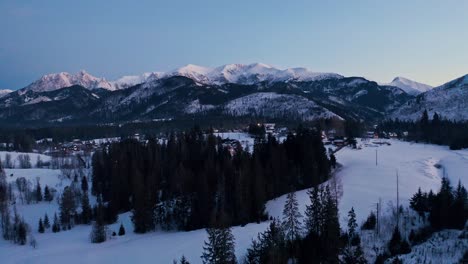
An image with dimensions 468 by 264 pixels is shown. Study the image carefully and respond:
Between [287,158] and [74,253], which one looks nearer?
[74,253]

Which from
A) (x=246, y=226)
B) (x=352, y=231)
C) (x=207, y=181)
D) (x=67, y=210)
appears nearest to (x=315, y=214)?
(x=352, y=231)

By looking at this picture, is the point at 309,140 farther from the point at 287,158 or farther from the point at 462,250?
the point at 462,250

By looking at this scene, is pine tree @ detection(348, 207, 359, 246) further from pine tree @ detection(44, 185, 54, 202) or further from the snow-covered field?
pine tree @ detection(44, 185, 54, 202)

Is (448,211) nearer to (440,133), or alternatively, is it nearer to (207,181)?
(207,181)

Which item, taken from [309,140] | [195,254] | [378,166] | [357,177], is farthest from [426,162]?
[195,254]

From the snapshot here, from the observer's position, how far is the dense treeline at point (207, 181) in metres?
64.8

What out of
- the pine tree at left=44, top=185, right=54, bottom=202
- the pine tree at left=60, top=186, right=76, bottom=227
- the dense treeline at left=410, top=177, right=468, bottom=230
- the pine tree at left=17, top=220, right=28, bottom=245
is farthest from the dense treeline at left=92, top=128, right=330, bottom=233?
the dense treeline at left=410, top=177, right=468, bottom=230

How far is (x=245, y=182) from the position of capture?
64.9 meters

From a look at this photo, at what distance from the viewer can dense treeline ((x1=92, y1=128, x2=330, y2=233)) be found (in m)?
64.8

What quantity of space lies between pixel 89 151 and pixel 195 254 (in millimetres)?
129047

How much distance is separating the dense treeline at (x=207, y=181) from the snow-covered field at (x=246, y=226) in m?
3.33

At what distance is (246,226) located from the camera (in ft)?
195

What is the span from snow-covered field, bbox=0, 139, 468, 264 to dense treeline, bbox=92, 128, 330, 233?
3.33 metres

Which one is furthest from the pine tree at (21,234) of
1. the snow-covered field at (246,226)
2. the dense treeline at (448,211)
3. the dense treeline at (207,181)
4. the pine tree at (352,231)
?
the dense treeline at (448,211)
